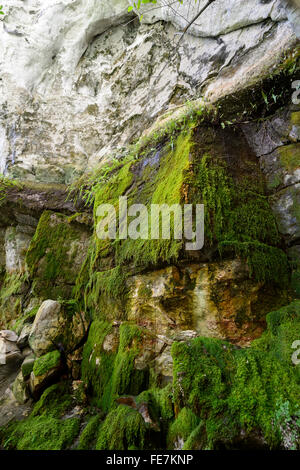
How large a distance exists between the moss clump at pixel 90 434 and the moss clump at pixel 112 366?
23cm

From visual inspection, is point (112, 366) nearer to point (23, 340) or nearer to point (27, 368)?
point (27, 368)

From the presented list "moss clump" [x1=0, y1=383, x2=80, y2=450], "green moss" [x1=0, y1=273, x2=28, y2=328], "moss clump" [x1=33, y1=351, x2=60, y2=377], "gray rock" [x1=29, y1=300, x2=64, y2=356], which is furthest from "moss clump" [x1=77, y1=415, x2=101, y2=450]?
"green moss" [x1=0, y1=273, x2=28, y2=328]

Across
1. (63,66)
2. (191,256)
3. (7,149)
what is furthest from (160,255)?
(63,66)

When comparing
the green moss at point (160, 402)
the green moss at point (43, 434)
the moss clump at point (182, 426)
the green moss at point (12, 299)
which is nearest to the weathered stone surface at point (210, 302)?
the green moss at point (160, 402)

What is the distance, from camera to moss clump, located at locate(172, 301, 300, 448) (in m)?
1.78

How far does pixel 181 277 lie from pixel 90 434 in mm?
1969

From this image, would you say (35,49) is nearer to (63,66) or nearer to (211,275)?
(63,66)

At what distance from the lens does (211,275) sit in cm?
291

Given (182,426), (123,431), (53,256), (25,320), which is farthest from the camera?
(53,256)

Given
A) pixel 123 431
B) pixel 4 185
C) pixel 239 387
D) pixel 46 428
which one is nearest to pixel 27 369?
pixel 46 428

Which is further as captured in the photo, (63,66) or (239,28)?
(63,66)

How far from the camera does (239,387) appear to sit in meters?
2.02

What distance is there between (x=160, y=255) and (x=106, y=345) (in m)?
1.64

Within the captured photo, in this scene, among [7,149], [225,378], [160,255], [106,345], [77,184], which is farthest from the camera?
[7,149]
